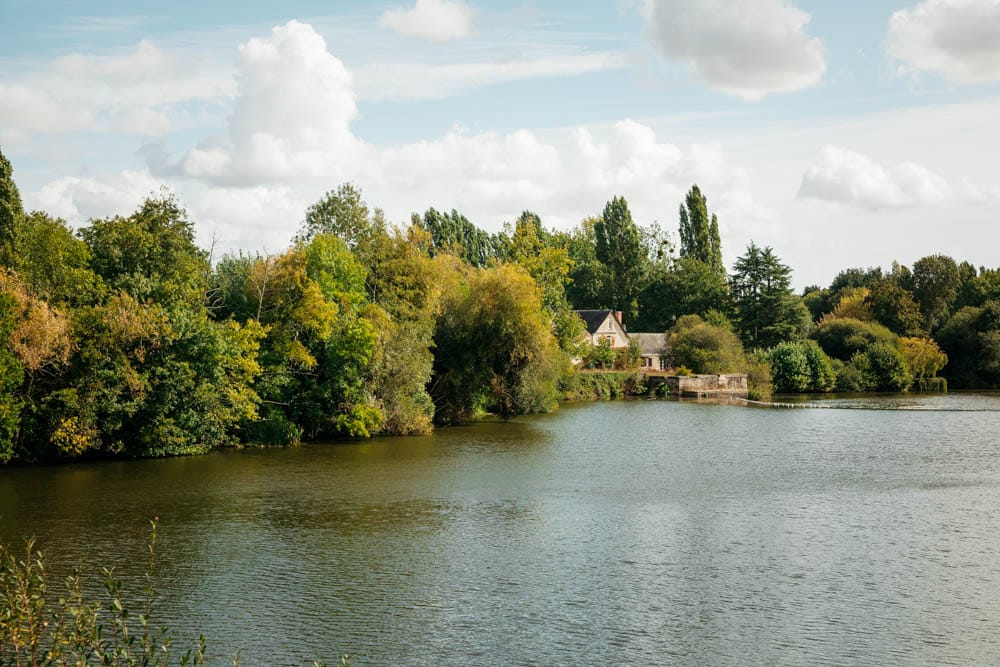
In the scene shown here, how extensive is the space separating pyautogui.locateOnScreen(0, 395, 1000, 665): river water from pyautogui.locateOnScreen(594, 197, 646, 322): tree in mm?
68193

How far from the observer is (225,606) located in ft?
57.7

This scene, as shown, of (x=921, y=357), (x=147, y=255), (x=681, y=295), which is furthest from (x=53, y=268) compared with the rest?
(x=921, y=357)

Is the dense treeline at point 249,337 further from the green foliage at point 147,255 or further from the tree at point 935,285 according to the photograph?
the tree at point 935,285

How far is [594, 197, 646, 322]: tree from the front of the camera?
10775 centimetres

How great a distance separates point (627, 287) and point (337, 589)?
91783mm

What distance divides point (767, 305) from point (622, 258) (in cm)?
2496

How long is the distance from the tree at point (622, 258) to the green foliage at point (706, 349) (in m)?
26.4

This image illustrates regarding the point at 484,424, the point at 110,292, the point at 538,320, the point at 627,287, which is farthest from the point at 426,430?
the point at 627,287

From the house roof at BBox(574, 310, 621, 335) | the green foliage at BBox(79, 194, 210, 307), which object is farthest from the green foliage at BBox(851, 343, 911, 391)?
the green foliage at BBox(79, 194, 210, 307)

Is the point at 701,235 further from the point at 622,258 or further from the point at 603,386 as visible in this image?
the point at 603,386

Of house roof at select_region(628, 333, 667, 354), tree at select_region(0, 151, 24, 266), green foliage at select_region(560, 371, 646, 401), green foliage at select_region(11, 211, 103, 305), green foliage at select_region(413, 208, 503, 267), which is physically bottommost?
green foliage at select_region(560, 371, 646, 401)

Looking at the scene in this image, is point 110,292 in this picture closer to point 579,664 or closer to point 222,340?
point 222,340

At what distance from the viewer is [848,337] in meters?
84.4

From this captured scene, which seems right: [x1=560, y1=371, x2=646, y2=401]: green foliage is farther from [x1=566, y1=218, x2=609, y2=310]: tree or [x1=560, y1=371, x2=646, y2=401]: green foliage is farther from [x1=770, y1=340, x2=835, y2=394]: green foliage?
[x1=566, y1=218, x2=609, y2=310]: tree
